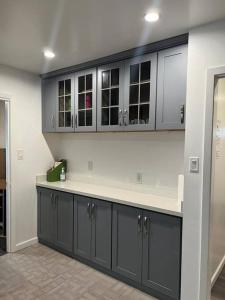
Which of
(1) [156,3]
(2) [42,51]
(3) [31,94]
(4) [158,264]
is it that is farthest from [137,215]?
(3) [31,94]

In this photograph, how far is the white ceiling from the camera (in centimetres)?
161

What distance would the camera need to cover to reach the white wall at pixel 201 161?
190cm

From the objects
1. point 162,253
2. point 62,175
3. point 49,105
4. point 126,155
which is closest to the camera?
point 162,253

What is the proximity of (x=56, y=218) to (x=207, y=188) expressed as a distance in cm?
204

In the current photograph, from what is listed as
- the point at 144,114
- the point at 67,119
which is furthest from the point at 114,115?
the point at 67,119

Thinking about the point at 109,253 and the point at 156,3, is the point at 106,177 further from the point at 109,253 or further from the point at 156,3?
the point at 156,3

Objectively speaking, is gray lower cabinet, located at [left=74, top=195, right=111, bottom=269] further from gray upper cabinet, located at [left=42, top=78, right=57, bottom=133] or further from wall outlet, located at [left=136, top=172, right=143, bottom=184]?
gray upper cabinet, located at [left=42, top=78, right=57, bottom=133]

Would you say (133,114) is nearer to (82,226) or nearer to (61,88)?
(61,88)

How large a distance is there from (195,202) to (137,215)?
591 mm

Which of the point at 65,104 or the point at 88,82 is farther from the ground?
the point at 88,82

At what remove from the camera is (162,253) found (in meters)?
2.14

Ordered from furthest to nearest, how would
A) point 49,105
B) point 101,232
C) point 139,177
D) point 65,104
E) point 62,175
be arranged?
1. point 62,175
2. point 49,105
3. point 65,104
4. point 139,177
5. point 101,232

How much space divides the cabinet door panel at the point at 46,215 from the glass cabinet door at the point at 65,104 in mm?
925

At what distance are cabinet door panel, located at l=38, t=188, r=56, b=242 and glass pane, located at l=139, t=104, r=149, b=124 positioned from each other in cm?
160
